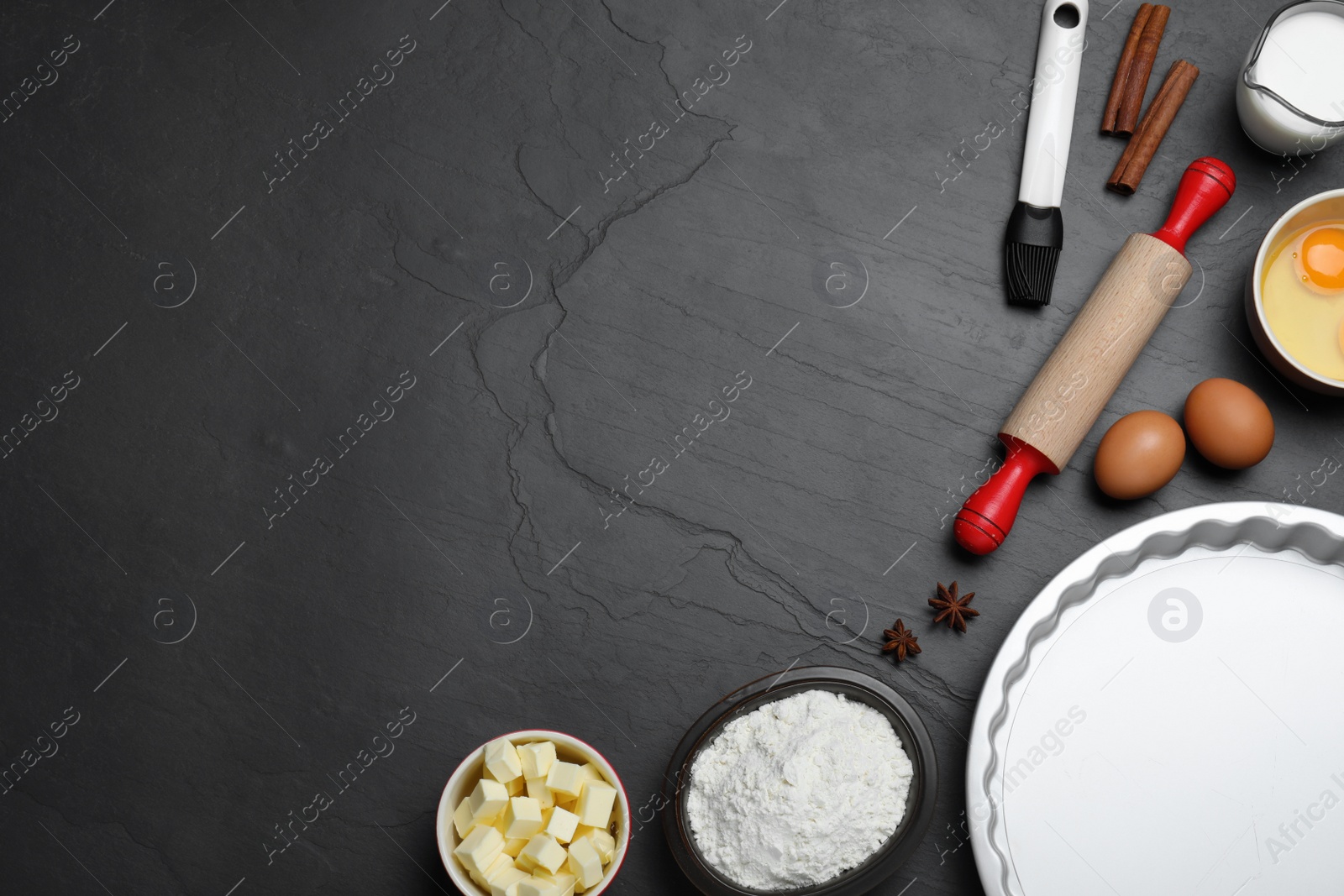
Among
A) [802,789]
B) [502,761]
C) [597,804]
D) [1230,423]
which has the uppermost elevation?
[502,761]

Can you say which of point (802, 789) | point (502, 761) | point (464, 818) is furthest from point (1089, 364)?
point (464, 818)

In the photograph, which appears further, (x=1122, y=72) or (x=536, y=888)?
(x=1122, y=72)

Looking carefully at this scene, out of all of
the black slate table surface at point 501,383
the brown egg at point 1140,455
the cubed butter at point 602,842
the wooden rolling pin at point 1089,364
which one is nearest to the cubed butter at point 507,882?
the cubed butter at point 602,842

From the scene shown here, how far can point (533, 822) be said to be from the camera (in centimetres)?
136

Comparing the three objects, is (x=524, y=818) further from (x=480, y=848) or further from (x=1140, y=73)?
(x=1140, y=73)

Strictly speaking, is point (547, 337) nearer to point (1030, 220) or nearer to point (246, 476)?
point (246, 476)

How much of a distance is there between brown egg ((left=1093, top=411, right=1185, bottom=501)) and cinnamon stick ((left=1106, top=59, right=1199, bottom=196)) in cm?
45

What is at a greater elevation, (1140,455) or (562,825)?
(562,825)

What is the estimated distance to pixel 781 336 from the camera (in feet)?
5.57

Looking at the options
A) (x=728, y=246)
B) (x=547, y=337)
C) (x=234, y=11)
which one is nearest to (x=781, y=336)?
(x=728, y=246)

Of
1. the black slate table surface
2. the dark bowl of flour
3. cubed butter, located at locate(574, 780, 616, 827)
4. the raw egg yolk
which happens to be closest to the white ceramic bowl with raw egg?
the raw egg yolk

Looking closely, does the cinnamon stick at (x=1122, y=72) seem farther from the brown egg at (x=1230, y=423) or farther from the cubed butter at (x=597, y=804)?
the cubed butter at (x=597, y=804)

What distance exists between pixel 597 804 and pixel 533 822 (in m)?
0.10

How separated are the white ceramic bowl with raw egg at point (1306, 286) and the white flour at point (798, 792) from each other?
3.00 ft
